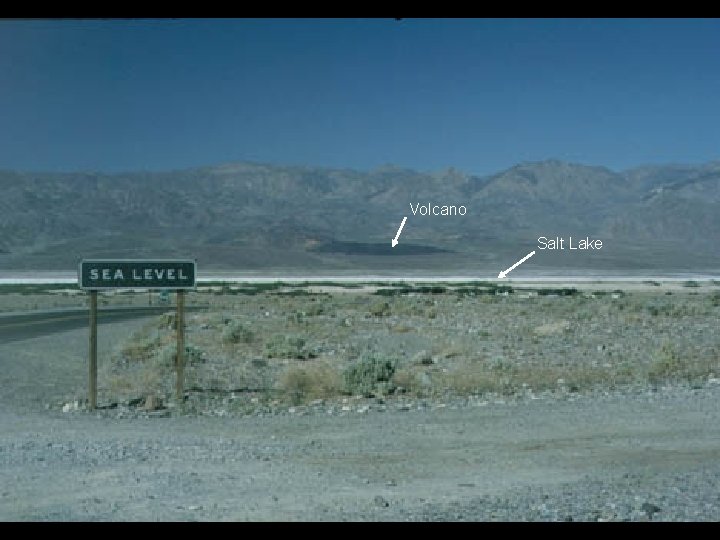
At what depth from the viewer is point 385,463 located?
12.9 m

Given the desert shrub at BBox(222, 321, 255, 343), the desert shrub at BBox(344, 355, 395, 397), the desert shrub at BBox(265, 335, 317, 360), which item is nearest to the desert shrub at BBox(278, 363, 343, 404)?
the desert shrub at BBox(344, 355, 395, 397)

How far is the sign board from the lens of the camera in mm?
18297

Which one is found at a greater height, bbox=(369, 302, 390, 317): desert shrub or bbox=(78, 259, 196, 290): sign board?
bbox=(78, 259, 196, 290): sign board

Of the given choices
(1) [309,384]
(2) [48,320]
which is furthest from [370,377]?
(2) [48,320]

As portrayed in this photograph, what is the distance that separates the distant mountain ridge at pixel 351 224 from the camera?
143375 mm

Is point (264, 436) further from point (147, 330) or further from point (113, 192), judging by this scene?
point (113, 192)

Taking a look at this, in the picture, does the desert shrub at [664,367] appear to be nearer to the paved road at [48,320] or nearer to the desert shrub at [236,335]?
the desert shrub at [236,335]

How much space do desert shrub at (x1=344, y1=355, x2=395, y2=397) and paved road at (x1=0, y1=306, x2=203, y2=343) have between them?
20.5 meters

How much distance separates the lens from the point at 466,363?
26688 mm

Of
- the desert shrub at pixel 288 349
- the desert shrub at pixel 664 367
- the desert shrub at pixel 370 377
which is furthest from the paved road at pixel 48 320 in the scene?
the desert shrub at pixel 664 367

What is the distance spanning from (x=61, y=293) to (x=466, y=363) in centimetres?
7577

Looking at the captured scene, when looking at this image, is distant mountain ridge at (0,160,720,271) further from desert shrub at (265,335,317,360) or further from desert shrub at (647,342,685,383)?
desert shrub at (647,342,685,383)
